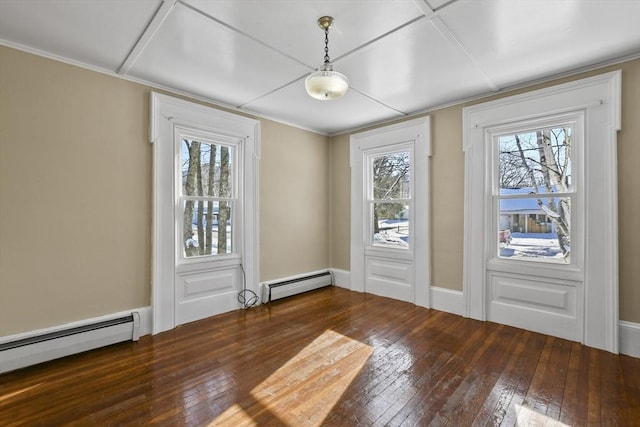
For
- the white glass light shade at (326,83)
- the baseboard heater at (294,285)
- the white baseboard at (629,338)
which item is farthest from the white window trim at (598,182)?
the baseboard heater at (294,285)

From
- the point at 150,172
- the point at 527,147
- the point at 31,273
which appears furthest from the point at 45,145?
the point at 527,147

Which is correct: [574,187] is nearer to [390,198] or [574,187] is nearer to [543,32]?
[543,32]

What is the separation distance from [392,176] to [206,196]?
102 inches

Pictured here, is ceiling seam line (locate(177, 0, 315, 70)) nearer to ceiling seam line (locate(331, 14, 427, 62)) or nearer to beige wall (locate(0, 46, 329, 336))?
ceiling seam line (locate(331, 14, 427, 62))

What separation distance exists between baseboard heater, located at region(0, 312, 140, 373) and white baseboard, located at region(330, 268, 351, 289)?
9.57 feet

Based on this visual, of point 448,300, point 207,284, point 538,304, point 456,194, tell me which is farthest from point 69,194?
point 538,304

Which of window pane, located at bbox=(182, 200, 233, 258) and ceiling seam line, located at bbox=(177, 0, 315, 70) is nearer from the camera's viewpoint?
ceiling seam line, located at bbox=(177, 0, 315, 70)

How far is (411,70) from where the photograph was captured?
2.82 metres

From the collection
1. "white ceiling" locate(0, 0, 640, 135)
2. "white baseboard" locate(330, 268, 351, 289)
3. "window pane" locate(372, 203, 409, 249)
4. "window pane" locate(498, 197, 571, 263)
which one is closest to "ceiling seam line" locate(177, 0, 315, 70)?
"white ceiling" locate(0, 0, 640, 135)

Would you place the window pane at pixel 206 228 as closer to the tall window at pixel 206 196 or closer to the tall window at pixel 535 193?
the tall window at pixel 206 196

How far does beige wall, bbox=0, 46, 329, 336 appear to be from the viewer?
238 centimetres

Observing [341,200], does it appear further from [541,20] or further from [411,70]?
[541,20]

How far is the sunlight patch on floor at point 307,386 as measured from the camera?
1.88 m

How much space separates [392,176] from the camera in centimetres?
441
